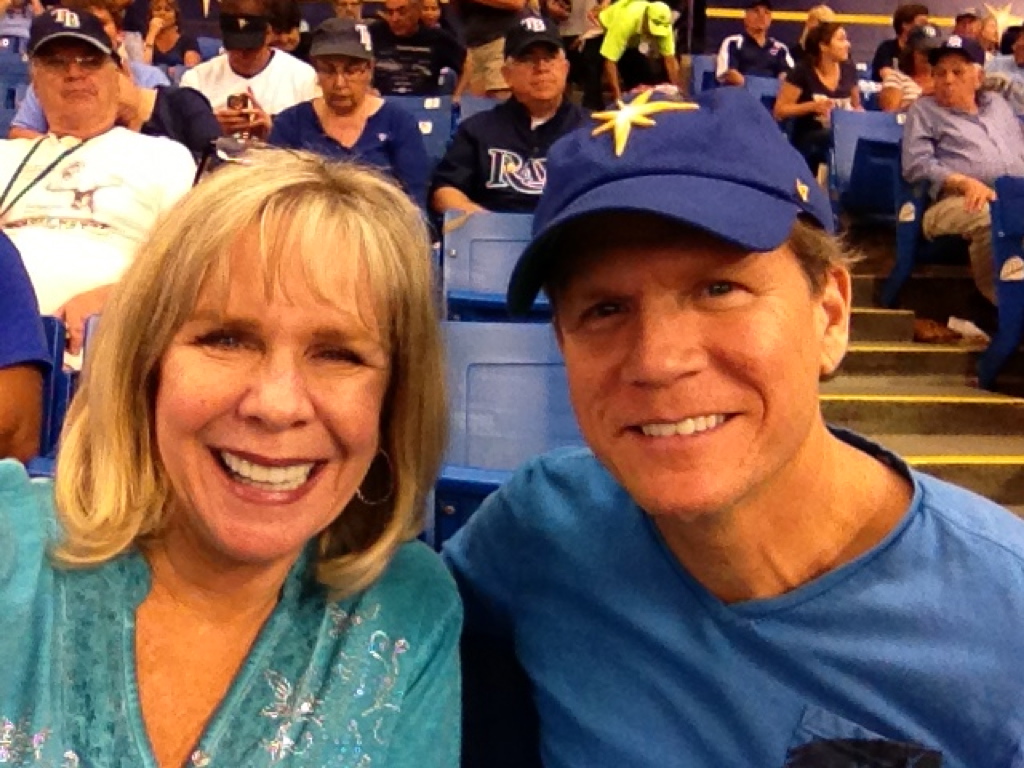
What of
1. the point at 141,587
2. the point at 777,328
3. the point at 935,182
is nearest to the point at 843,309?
the point at 777,328

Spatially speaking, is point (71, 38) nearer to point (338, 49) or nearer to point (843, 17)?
point (338, 49)

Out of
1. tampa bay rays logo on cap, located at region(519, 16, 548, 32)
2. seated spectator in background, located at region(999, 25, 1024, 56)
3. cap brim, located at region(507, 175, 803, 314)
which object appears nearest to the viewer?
cap brim, located at region(507, 175, 803, 314)

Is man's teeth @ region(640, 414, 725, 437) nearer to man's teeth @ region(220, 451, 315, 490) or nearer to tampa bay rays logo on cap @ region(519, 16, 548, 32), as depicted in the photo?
man's teeth @ region(220, 451, 315, 490)

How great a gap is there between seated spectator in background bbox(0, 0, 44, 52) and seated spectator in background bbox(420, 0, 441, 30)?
207 cm

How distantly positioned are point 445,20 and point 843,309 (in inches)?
218

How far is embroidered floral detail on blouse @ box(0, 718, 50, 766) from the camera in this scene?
3.21ft

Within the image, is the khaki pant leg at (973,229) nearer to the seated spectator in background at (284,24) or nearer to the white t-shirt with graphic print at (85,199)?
the seated spectator in background at (284,24)

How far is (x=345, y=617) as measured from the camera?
1.14 m

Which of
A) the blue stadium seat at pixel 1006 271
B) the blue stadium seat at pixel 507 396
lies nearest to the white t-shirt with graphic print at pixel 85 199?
the blue stadium seat at pixel 507 396

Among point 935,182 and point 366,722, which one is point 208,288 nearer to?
point 366,722

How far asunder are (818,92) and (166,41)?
12.4ft

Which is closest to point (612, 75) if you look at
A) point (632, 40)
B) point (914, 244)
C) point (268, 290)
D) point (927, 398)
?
point (632, 40)

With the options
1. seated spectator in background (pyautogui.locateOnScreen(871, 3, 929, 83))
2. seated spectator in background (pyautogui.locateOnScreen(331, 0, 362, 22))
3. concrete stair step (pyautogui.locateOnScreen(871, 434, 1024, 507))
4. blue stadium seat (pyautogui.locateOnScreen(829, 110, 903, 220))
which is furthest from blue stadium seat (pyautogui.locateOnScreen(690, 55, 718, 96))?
concrete stair step (pyautogui.locateOnScreen(871, 434, 1024, 507))

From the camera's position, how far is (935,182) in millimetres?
4543
